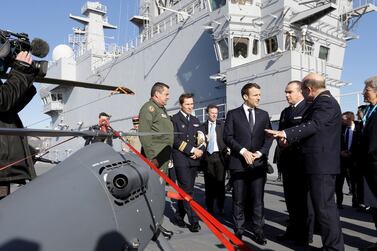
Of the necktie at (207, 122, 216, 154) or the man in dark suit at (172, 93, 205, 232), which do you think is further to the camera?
the necktie at (207, 122, 216, 154)

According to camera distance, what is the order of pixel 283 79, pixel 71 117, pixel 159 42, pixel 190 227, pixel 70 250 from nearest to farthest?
pixel 70 250
pixel 190 227
pixel 283 79
pixel 159 42
pixel 71 117

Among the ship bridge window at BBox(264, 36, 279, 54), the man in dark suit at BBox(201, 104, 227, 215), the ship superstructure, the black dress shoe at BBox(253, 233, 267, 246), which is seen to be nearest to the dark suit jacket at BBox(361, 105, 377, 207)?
the black dress shoe at BBox(253, 233, 267, 246)

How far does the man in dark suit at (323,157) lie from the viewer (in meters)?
3.07

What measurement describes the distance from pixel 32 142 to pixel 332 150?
2.68m

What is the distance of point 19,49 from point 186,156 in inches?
116

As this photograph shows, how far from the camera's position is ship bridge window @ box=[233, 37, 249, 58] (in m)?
16.0

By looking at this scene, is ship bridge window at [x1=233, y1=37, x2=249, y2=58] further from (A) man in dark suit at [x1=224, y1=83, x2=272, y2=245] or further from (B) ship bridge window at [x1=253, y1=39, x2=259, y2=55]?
(A) man in dark suit at [x1=224, y1=83, x2=272, y2=245]

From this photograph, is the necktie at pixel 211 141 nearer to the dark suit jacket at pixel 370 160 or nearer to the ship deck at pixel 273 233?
the ship deck at pixel 273 233

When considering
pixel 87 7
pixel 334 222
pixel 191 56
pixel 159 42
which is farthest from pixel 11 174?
pixel 87 7

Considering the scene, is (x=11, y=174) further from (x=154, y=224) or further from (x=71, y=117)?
(x=71, y=117)

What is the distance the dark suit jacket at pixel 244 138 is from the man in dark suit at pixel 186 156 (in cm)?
66

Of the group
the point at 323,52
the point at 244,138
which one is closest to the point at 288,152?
the point at 244,138

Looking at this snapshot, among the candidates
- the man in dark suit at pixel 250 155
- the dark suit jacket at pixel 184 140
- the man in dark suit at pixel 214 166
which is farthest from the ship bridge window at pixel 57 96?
the man in dark suit at pixel 250 155

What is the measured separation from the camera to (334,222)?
120 inches
